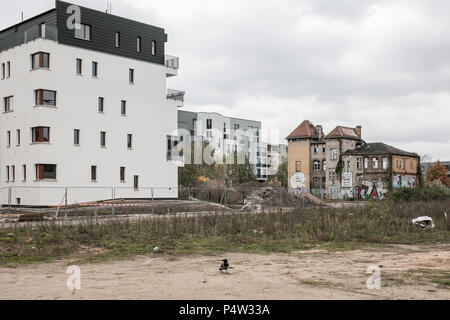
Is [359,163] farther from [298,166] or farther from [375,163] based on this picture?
[298,166]

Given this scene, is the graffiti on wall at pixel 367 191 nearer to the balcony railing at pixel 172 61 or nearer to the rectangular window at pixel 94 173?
the balcony railing at pixel 172 61

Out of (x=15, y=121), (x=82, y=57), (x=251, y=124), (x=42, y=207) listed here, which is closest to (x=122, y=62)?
(x=82, y=57)

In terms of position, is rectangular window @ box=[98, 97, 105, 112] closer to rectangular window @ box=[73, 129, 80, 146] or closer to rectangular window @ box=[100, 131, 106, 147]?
rectangular window @ box=[100, 131, 106, 147]

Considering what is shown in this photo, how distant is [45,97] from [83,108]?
11.4 ft

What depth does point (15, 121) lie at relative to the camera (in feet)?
141

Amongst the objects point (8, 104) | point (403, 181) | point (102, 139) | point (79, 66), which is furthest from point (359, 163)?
point (8, 104)

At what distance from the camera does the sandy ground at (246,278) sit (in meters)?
9.61

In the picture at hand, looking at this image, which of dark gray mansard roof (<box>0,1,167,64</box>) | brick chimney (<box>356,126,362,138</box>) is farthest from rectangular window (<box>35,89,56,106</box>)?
brick chimney (<box>356,126,362,138</box>)

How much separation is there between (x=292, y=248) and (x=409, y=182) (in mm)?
60981

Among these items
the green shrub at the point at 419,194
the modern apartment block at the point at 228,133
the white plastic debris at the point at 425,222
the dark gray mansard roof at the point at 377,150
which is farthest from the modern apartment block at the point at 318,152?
the white plastic debris at the point at 425,222

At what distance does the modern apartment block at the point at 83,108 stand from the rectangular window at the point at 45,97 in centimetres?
8

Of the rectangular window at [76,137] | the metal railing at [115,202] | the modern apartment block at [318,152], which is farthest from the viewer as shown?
the modern apartment block at [318,152]

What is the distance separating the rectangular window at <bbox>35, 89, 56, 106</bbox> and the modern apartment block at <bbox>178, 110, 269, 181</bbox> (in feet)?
173

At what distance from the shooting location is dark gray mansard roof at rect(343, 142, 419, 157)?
71062 millimetres
